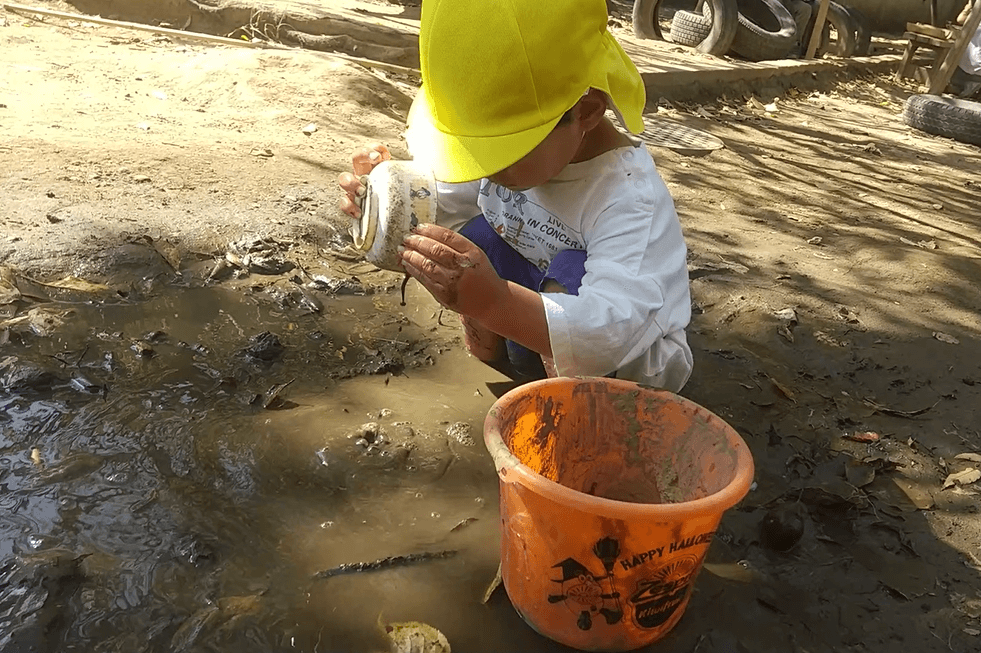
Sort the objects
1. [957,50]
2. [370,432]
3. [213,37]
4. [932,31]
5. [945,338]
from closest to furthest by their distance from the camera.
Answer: [370,432]
[945,338]
[213,37]
[957,50]
[932,31]

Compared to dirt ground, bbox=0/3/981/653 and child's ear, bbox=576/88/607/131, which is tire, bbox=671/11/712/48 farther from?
child's ear, bbox=576/88/607/131

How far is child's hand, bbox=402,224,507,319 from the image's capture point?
1564 mm

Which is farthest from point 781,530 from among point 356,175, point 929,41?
point 929,41

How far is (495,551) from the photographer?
5.88ft

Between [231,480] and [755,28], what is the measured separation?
935cm

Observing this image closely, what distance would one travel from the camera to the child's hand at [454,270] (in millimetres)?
1564

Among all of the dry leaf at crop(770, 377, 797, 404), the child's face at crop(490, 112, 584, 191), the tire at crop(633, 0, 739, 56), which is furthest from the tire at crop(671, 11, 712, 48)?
the child's face at crop(490, 112, 584, 191)

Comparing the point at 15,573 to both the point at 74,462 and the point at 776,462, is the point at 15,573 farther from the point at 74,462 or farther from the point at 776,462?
the point at 776,462

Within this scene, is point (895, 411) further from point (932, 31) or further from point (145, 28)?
point (932, 31)

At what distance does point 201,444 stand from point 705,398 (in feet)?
4.51

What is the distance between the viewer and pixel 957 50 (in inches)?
354

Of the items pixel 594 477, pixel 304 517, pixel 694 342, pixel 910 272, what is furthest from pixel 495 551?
pixel 910 272

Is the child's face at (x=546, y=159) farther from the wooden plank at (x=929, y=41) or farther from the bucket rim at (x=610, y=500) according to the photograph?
the wooden plank at (x=929, y=41)

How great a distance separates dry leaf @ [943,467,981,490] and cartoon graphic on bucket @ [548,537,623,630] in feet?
3.72
